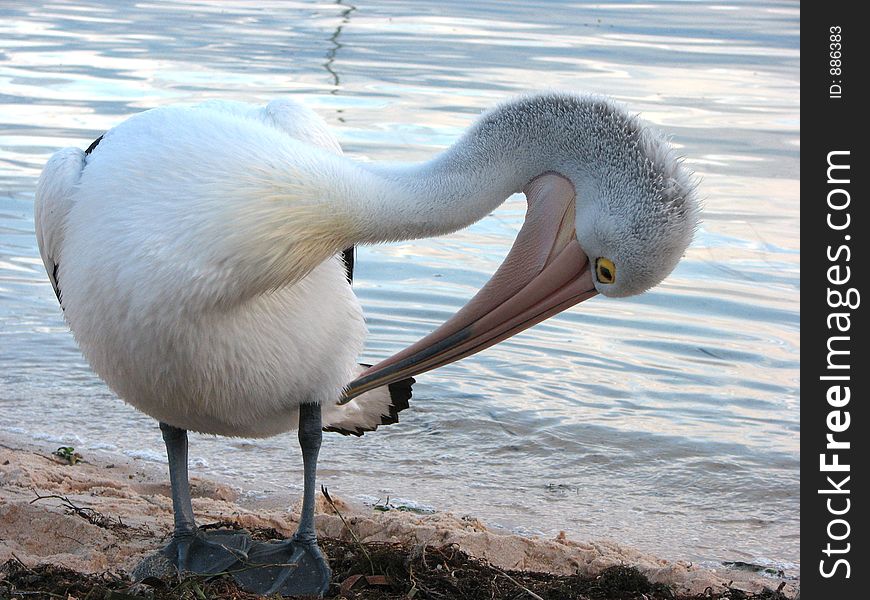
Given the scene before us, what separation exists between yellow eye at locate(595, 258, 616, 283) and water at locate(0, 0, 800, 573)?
7.09ft

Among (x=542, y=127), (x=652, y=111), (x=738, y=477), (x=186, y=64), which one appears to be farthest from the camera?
(x=186, y=64)

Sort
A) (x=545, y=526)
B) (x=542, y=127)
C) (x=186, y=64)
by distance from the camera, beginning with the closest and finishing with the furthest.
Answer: (x=542, y=127), (x=545, y=526), (x=186, y=64)

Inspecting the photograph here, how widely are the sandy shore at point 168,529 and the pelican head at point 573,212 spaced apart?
4.06ft

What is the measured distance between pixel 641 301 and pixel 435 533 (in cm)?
397

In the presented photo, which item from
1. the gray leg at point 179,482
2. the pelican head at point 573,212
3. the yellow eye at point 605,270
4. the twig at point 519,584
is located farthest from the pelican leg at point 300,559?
the yellow eye at point 605,270

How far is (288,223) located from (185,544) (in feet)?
5.14

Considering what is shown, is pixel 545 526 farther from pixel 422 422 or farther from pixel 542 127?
pixel 542 127

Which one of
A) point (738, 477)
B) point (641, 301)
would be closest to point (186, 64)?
point (641, 301)

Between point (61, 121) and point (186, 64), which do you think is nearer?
point (61, 121)

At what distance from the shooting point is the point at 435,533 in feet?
16.6

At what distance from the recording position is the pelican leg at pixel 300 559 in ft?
15.0

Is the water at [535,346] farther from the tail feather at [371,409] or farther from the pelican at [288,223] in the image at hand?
the pelican at [288,223]

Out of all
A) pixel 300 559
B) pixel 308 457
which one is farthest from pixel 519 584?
pixel 308 457
